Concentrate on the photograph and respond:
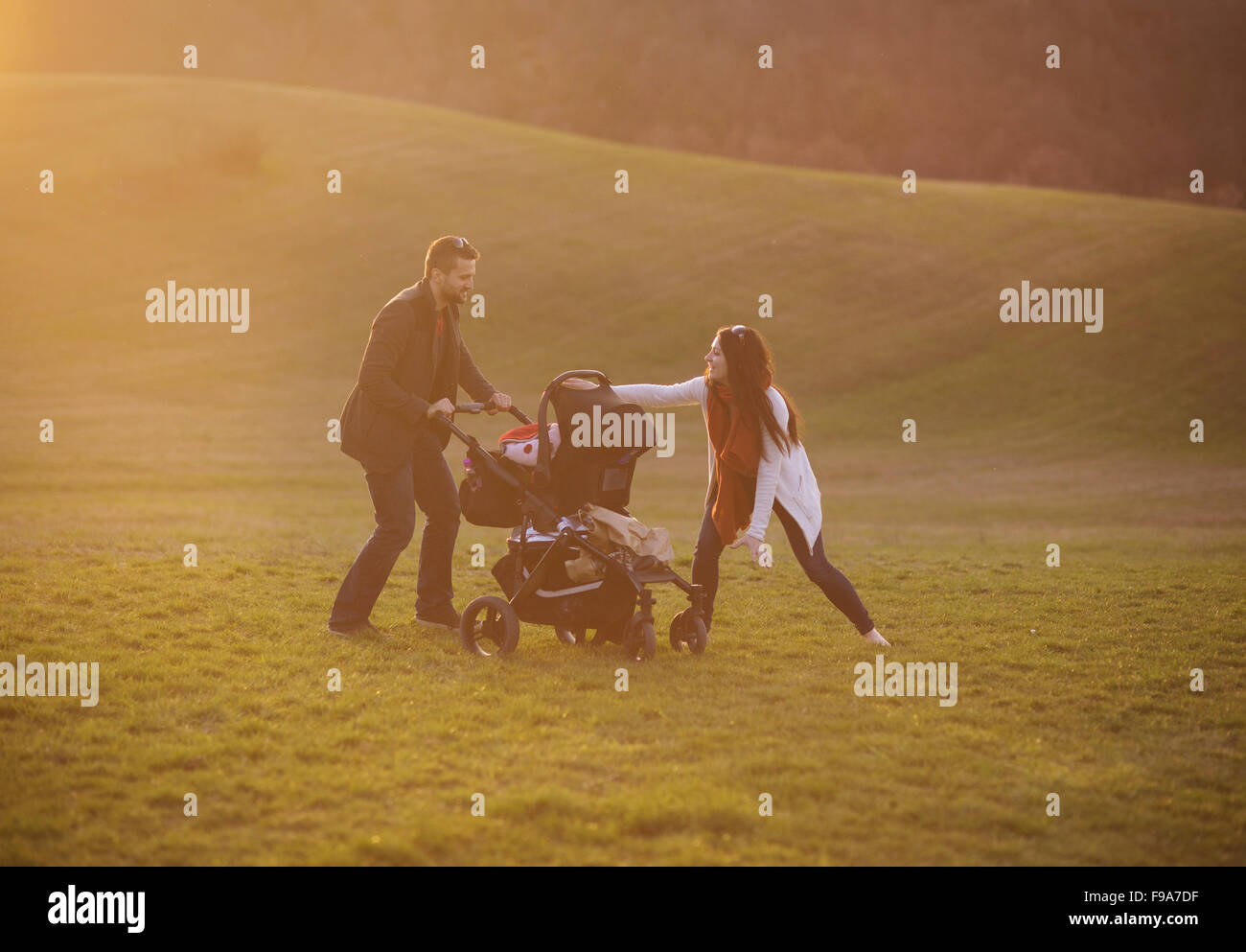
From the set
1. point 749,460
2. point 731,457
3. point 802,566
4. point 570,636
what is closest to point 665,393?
point 731,457

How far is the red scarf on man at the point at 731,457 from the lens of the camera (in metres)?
7.76

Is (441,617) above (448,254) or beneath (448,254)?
beneath

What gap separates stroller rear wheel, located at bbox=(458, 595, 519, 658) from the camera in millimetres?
7652

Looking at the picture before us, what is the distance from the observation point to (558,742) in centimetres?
591

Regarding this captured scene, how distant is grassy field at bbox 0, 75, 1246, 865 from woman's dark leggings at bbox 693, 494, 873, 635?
1.32 feet

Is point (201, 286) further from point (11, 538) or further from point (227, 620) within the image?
point (227, 620)

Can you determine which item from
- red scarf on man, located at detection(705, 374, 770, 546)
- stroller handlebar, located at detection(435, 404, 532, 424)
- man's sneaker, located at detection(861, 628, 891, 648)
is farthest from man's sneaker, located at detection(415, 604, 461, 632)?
man's sneaker, located at detection(861, 628, 891, 648)

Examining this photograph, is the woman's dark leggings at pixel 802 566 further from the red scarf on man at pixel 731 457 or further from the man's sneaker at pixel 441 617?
the man's sneaker at pixel 441 617

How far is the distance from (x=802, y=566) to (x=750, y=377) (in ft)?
4.71

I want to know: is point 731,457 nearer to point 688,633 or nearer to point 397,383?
point 688,633

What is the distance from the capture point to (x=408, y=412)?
7.75 m

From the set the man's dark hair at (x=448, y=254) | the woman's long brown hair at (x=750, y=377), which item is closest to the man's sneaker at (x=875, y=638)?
the woman's long brown hair at (x=750, y=377)
